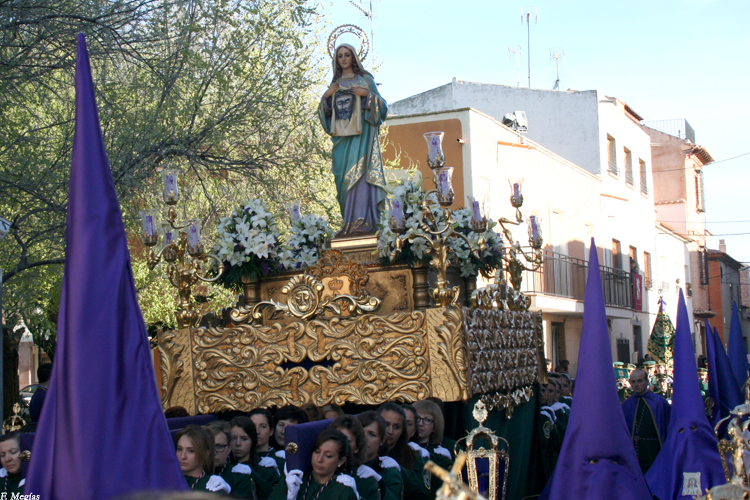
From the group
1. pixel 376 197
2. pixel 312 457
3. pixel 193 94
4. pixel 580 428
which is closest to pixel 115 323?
pixel 312 457

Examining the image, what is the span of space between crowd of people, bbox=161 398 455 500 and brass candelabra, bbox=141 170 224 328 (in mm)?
819

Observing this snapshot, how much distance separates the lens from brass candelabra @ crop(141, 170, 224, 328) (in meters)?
6.30

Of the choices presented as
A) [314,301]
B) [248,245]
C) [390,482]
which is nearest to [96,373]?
[390,482]

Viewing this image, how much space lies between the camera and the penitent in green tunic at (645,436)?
8328 mm

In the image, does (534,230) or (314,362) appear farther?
(534,230)

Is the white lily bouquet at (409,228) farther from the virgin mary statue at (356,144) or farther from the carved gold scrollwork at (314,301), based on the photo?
the virgin mary statue at (356,144)

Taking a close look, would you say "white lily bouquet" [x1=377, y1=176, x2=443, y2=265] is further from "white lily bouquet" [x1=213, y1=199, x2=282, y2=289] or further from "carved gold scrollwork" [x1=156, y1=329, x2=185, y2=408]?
"carved gold scrollwork" [x1=156, y1=329, x2=185, y2=408]

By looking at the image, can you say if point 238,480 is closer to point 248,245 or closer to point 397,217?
point 397,217

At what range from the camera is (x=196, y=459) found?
4391mm

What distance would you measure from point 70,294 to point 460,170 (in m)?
14.2

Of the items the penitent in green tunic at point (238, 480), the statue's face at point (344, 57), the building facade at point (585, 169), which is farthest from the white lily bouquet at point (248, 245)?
the building facade at point (585, 169)

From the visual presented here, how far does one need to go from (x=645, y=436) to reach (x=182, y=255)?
4.77 m

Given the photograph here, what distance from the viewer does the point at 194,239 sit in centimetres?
640

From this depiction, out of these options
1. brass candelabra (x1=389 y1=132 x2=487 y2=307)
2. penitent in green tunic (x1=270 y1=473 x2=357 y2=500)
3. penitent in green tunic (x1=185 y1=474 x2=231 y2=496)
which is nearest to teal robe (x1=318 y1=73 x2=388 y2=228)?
brass candelabra (x1=389 y1=132 x2=487 y2=307)
